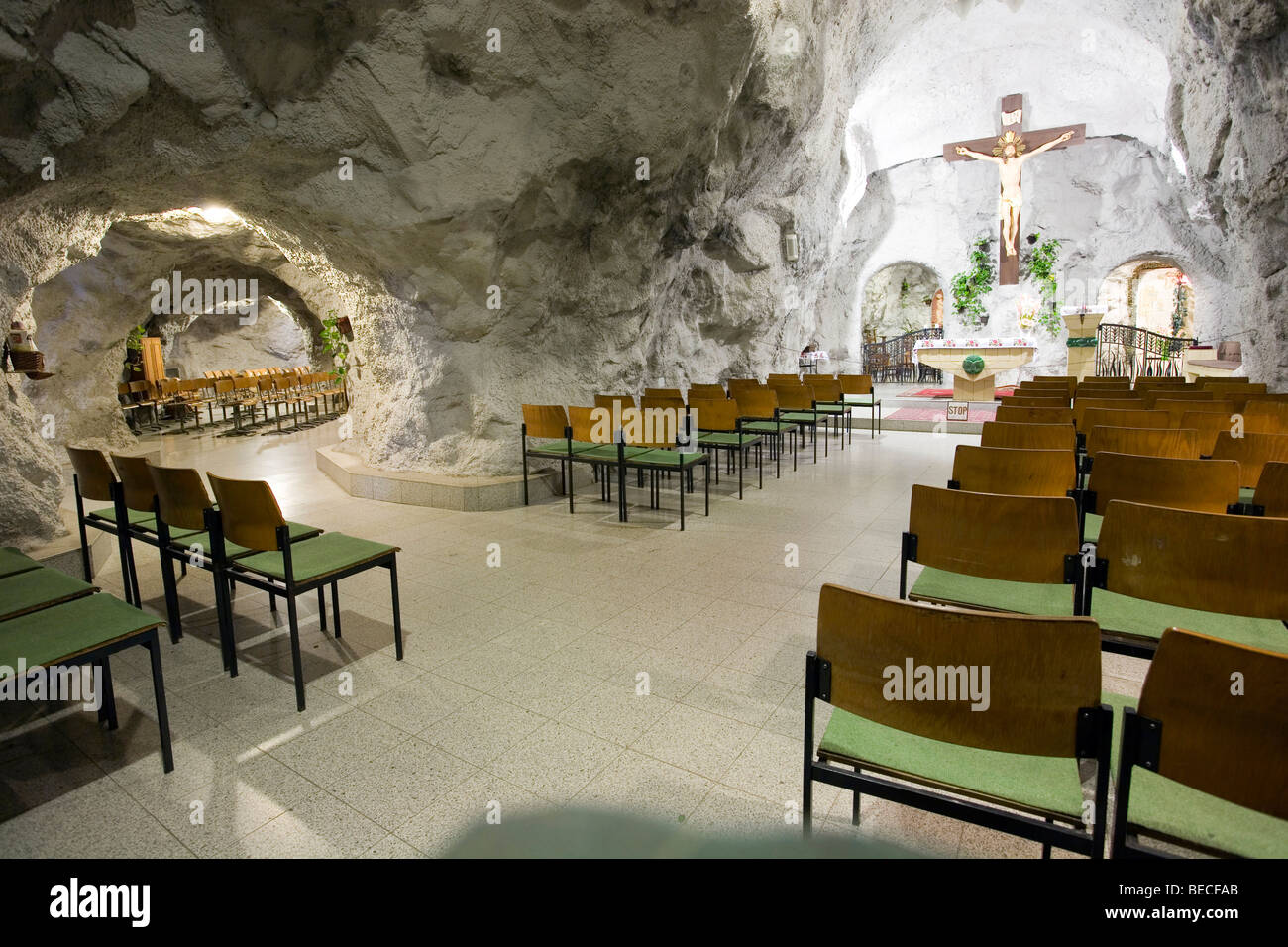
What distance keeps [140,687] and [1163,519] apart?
149 inches

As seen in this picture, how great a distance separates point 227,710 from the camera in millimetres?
2613

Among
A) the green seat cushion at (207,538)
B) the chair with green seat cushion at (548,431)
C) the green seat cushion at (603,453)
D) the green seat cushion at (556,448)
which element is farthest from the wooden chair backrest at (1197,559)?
the green seat cushion at (556,448)

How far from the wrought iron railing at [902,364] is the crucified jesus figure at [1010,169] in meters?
3.04

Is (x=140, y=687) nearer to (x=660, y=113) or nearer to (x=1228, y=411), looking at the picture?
(x=660, y=113)

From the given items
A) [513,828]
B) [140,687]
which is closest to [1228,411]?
[513,828]

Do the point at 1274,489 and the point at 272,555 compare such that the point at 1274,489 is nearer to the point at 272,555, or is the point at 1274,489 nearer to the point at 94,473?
the point at 272,555

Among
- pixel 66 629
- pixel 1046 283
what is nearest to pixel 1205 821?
pixel 66 629

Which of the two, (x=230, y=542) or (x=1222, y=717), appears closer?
(x=1222, y=717)

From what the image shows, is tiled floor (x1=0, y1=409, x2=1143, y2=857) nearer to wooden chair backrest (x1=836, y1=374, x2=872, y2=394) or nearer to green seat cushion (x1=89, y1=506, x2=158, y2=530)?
green seat cushion (x1=89, y1=506, x2=158, y2=530)

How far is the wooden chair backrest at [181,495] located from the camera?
2938 mm

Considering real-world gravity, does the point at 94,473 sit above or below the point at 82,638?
above

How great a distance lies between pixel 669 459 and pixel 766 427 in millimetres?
2077

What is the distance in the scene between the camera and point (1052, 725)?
4.16 ft

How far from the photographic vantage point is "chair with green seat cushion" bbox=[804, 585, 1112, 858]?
48.9 inches
